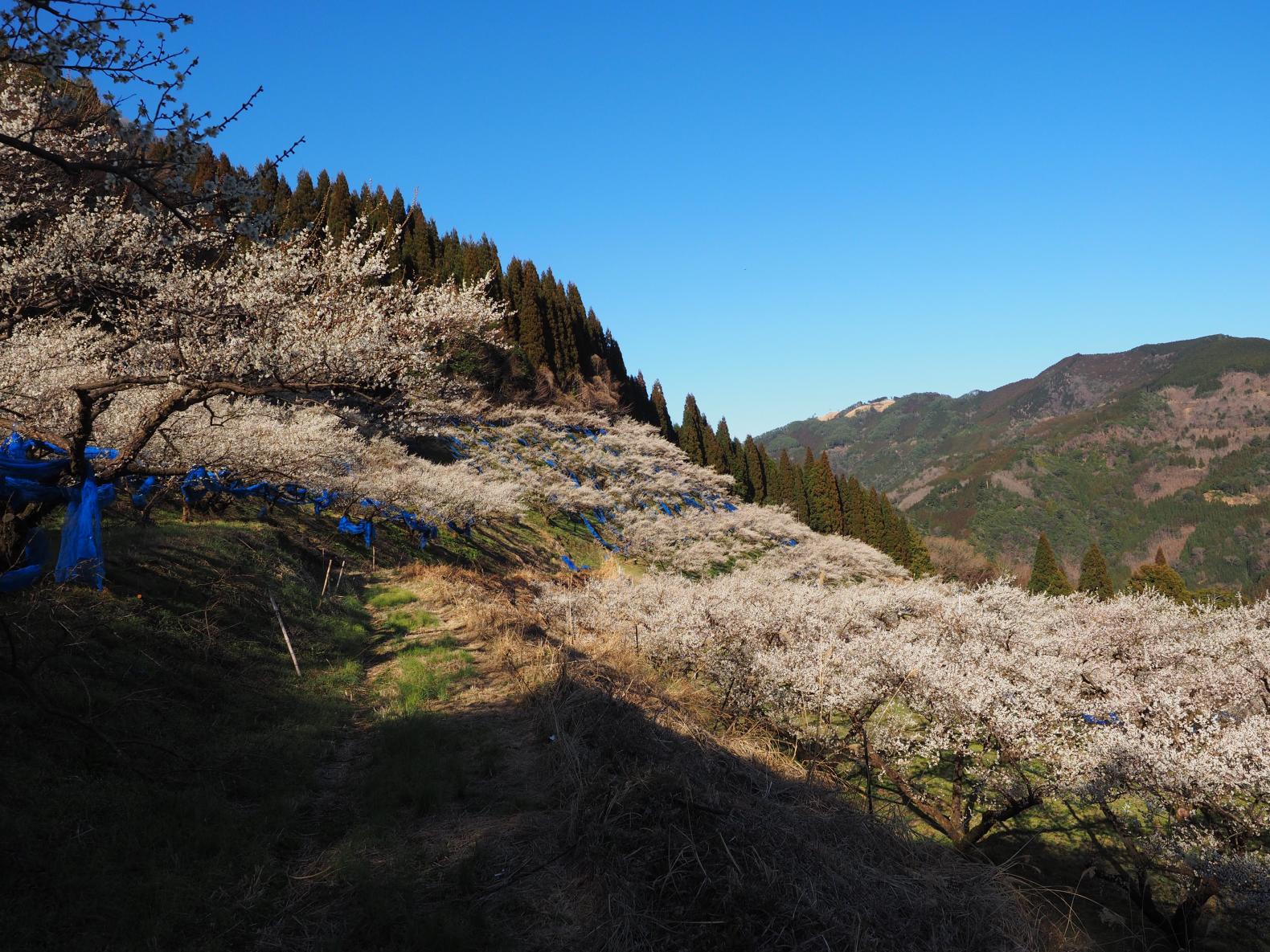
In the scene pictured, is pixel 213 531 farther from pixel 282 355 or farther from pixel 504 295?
pixel 504 295

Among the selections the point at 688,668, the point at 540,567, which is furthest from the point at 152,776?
the point at 540,567

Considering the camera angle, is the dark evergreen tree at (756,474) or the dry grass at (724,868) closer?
the dry grass at (724,868)

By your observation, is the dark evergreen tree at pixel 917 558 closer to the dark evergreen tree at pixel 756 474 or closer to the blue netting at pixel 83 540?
the dark evergreen tree at pixel 756 474

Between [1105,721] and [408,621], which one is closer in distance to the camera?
[1105,721]

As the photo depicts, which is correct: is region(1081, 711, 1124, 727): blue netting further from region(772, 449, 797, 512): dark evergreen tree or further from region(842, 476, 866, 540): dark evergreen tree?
region(772, 449, 797, 512): dark evergreen tree

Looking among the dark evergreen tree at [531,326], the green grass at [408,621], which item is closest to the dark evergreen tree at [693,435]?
the dark evergreen tree at [531,326]

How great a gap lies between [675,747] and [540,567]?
23.2 metres

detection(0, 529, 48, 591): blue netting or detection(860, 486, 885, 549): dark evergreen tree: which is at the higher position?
detection(0, 529, 48, 591): blue netting

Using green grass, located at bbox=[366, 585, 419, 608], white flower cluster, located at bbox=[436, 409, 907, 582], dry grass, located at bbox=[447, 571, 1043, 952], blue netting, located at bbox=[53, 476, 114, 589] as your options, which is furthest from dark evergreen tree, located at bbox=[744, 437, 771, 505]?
blue netting, located at bbox=[53, 476, 114, 589]

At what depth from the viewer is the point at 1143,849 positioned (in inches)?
384

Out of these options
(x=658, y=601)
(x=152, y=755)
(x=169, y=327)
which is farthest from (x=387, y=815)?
(x=658, y=601)

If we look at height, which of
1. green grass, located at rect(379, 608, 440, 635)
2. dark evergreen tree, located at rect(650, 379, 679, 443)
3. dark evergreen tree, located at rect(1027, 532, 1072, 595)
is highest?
dark evergreen tree, located at rect(650, 379, 679, 443)

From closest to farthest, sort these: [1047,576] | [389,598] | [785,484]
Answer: [389,598]
[1047,576]
[785,484]

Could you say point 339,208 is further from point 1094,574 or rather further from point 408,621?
point 1094,574
